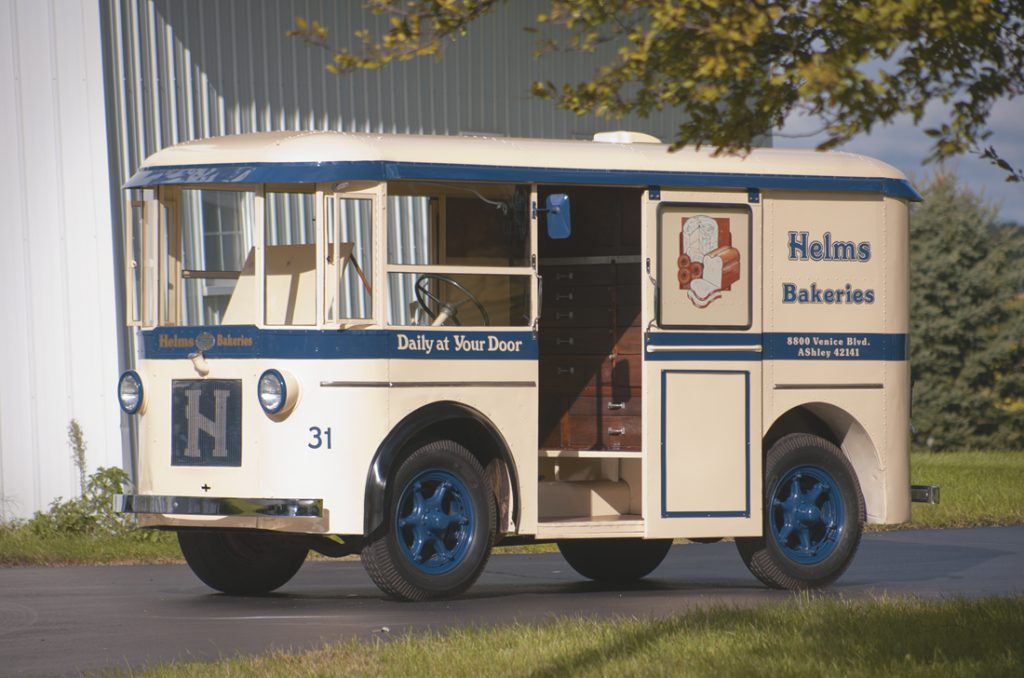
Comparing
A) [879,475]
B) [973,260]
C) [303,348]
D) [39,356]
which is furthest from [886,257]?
[973,260]

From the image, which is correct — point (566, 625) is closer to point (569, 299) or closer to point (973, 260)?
point (569, 299)

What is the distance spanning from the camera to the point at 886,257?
13.5 meters

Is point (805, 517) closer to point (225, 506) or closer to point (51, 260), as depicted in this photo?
point (225, 506)

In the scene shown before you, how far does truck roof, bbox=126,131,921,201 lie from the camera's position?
11.7 m

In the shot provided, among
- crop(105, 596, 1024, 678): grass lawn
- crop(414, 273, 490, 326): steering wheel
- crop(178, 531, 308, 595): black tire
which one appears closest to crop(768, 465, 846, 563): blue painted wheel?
crop(414, 273, 490, 326): steering wheel

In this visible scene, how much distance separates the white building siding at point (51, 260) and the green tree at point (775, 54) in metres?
9.05

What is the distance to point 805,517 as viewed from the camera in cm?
1309

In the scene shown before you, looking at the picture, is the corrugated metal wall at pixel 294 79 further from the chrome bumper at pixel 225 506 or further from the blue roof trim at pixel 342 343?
the chrome bumper at pixel 225 506

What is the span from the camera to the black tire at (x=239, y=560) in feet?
41.4

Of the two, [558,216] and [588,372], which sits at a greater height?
[558,216]

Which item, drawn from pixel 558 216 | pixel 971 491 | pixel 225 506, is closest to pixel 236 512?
pixel 225 506

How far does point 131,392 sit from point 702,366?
3.73 m

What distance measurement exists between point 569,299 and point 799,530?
228cm

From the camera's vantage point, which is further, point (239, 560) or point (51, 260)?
point (51, 260)
